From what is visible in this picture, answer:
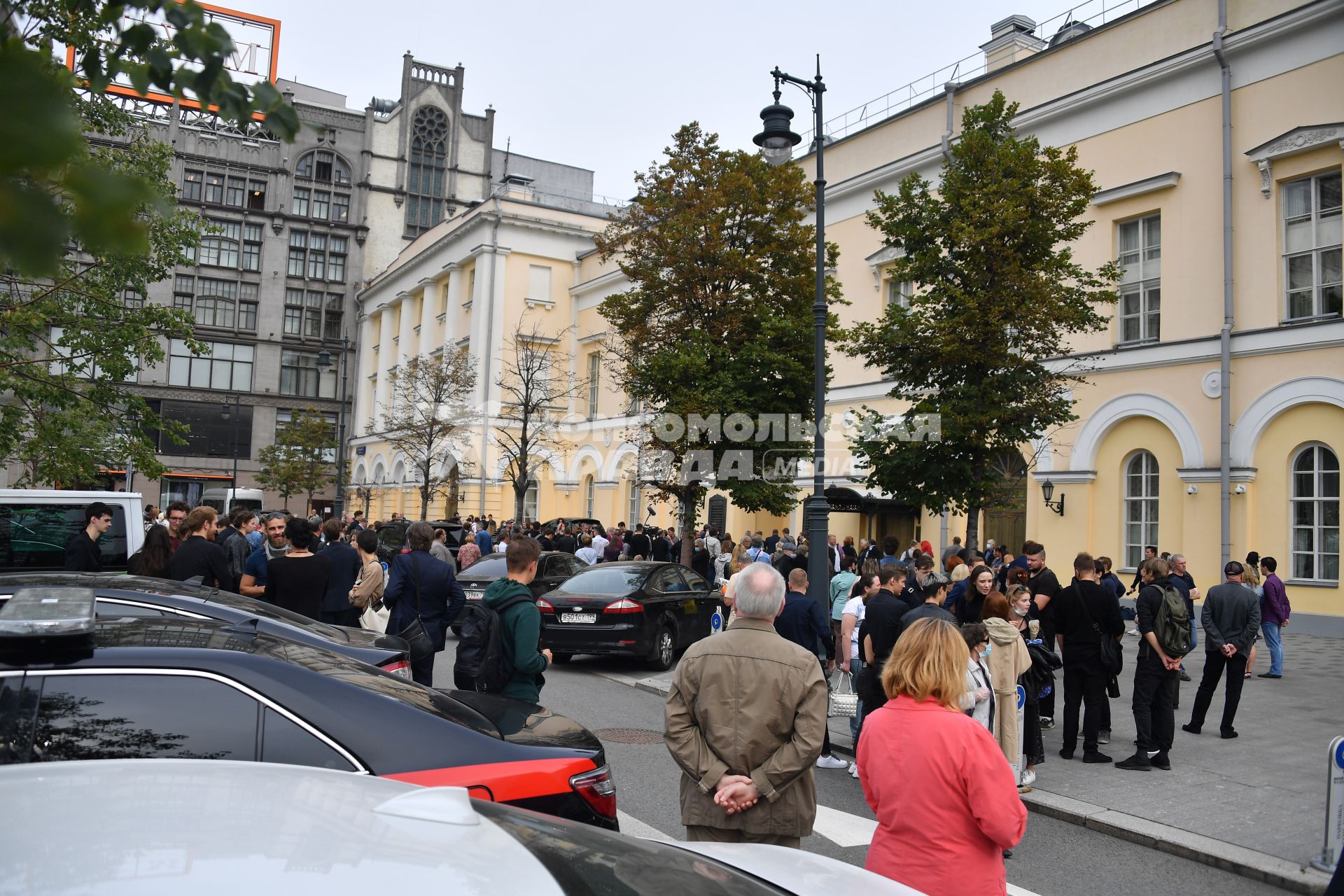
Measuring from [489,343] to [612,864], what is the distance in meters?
44.1

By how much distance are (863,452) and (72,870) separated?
49.2 feet

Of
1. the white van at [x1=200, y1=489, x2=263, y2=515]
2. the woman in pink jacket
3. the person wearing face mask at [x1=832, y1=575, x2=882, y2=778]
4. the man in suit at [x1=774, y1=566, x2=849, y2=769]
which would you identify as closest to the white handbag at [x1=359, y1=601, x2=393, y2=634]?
the man in suit at [x1=774, y1=566, x2=849, y2=769]

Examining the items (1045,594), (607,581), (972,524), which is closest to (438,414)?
(607,581)

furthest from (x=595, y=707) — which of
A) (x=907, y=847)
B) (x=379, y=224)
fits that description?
(x=379, y=224)

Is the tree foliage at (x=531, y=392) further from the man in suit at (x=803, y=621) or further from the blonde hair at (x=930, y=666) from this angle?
the blonde hair at (x=930, y=666)

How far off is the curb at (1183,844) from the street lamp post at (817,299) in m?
5.11

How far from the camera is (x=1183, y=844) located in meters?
6.69

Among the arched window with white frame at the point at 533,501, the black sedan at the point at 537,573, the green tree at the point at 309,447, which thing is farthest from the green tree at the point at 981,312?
the green tree at the point at 309,447

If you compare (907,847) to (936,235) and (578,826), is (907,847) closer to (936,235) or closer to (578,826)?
(578,826)

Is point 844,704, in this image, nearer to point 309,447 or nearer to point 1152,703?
point 1152,703

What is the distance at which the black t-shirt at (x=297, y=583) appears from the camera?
8.45m

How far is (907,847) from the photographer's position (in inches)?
135

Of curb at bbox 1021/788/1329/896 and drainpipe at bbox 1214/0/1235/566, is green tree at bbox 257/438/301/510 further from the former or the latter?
curb at bbox 1021/788/1329/896

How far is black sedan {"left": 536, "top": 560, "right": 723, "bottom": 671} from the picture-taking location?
45.4 feet
